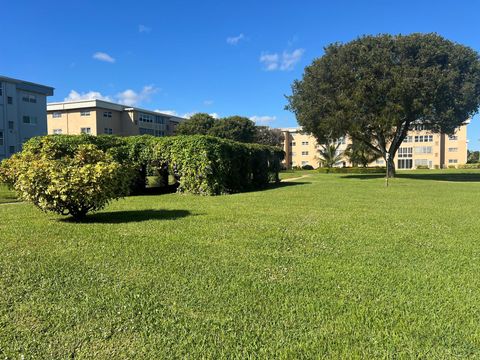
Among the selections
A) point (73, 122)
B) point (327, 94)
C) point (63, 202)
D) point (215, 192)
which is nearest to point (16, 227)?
point (63, 202)

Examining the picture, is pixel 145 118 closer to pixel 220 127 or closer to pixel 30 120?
pixel 220 127

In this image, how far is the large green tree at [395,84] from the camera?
25.9 m

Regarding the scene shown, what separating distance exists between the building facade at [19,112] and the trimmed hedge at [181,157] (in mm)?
29455

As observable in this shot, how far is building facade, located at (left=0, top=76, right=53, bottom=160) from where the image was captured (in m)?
41.0

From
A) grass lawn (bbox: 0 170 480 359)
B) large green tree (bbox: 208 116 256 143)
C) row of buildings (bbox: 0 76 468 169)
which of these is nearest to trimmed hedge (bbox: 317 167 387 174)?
row of buildings (bbox: 0 76 468 169)

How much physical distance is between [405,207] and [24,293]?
1025cm

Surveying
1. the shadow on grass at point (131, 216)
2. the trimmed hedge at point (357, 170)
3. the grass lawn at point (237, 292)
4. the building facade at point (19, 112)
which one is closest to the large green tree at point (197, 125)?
the trimmed hedge at point (357, 170)

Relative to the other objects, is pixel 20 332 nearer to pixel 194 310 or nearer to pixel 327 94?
pixel 194 310

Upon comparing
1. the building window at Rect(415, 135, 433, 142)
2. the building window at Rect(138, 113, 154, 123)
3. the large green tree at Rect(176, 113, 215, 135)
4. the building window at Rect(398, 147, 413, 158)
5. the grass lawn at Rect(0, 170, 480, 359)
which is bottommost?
the grass lawn at Rect(0, 170, 480, 359)

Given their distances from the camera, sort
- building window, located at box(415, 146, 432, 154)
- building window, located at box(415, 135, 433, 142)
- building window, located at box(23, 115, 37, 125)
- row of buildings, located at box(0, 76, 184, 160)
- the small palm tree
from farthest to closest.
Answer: building window, located at box(415, 146, 432, 154) < building window, located at box(415, 135, 433, 142) < the small palm tree < building window, located at box(23, 115, 37, 125) < row of buildings, located at box(0, 76, 184, 160)

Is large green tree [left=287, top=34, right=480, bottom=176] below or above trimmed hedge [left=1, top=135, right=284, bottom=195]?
above

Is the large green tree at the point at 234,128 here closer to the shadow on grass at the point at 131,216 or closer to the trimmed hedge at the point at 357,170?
the trimmed hedge at the point at 357,170

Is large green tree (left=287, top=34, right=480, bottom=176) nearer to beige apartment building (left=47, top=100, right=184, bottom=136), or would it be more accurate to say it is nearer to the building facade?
the building facade

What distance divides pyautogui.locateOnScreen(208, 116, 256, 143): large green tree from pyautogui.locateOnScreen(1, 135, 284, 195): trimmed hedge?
39.7m
